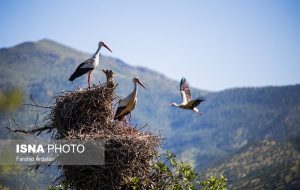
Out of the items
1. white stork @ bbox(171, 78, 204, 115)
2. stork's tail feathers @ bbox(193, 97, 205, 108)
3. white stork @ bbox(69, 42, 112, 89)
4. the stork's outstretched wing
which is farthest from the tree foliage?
the stork's outstretched wing

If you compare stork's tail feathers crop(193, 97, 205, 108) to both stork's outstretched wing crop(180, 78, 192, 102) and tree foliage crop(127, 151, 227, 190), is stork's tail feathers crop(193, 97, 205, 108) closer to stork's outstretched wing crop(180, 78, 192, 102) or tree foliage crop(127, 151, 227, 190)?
stork's outstretched wing crop(180, 78, 192, 102)

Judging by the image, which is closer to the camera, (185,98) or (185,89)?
(185,98)

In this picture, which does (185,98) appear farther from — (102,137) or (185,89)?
(102,137)

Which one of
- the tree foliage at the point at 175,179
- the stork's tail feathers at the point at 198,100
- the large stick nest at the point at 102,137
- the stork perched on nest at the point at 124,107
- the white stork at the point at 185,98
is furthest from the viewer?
the white stork at the point at 185,98

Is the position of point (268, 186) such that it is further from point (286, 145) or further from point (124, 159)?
point (124, 159)

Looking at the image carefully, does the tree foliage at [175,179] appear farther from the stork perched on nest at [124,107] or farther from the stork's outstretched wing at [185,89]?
the stork's outstretched wing at [185,89]

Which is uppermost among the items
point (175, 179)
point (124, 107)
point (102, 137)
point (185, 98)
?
point (185, 98)

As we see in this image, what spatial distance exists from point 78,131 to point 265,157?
111933 millimetres

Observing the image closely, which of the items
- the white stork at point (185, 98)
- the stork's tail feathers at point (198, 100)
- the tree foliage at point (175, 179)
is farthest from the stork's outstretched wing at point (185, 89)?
the tree foliage at point (175, 179)

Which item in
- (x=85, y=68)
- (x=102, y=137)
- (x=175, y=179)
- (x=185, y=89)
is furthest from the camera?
(x=185, y=89)

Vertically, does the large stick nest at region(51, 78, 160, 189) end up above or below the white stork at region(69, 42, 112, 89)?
below

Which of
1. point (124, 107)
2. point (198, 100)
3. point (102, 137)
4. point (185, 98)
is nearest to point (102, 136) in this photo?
point (102, 137)

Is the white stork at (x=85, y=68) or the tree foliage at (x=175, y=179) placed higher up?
the white stork at (x=85, y=68)

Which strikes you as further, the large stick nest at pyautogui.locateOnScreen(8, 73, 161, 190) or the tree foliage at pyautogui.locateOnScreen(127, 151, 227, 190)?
the tree foliage at pyautogui.locateOnScreen(127, 151, 227, 190)
